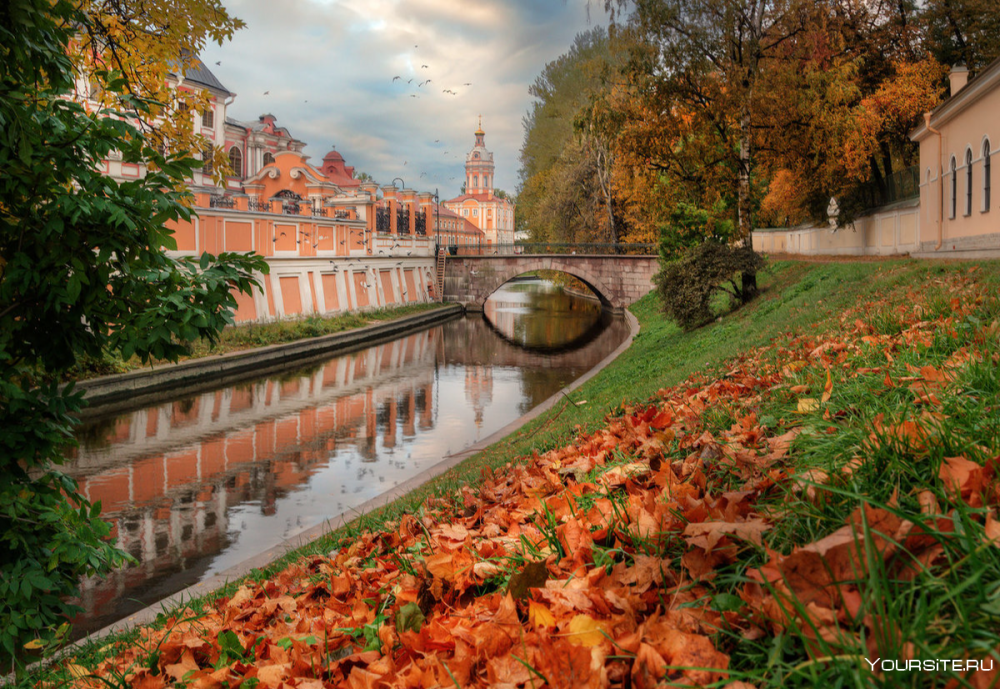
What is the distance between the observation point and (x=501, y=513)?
3490 millimetres

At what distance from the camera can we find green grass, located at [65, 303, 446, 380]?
17.0 metres

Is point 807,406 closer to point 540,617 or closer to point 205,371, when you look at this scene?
point 540,617

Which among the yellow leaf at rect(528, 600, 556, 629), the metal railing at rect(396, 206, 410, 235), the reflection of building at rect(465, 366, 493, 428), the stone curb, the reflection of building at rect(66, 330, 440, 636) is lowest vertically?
the reflection of building at rect(66, 330, 440, 636)

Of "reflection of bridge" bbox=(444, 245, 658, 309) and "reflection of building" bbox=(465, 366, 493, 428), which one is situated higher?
"reflection of bridge" bbox=(444, 245, 658, 309)

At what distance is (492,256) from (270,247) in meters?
20.3

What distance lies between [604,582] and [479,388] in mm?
18418

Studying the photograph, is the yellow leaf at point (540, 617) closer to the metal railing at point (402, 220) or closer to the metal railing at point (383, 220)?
the metal railing at point (383, 220)

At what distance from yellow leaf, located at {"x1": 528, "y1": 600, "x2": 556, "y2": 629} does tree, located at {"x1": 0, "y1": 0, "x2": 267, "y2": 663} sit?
124 inches

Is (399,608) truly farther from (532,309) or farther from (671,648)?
(532,309)

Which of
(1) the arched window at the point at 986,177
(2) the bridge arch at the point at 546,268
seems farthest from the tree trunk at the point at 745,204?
(2) the bridge arch at the point at 546,268

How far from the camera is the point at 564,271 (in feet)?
153

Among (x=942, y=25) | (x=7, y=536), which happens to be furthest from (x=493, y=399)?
(x=942, y=25)

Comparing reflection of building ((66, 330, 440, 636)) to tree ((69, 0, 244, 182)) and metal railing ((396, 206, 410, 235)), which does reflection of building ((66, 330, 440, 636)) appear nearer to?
tree ((69, 0, 244, 182))

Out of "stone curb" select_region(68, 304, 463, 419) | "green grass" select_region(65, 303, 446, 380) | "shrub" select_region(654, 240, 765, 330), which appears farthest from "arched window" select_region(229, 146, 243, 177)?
"shrub" select_region(654, 240, 765, 330)
